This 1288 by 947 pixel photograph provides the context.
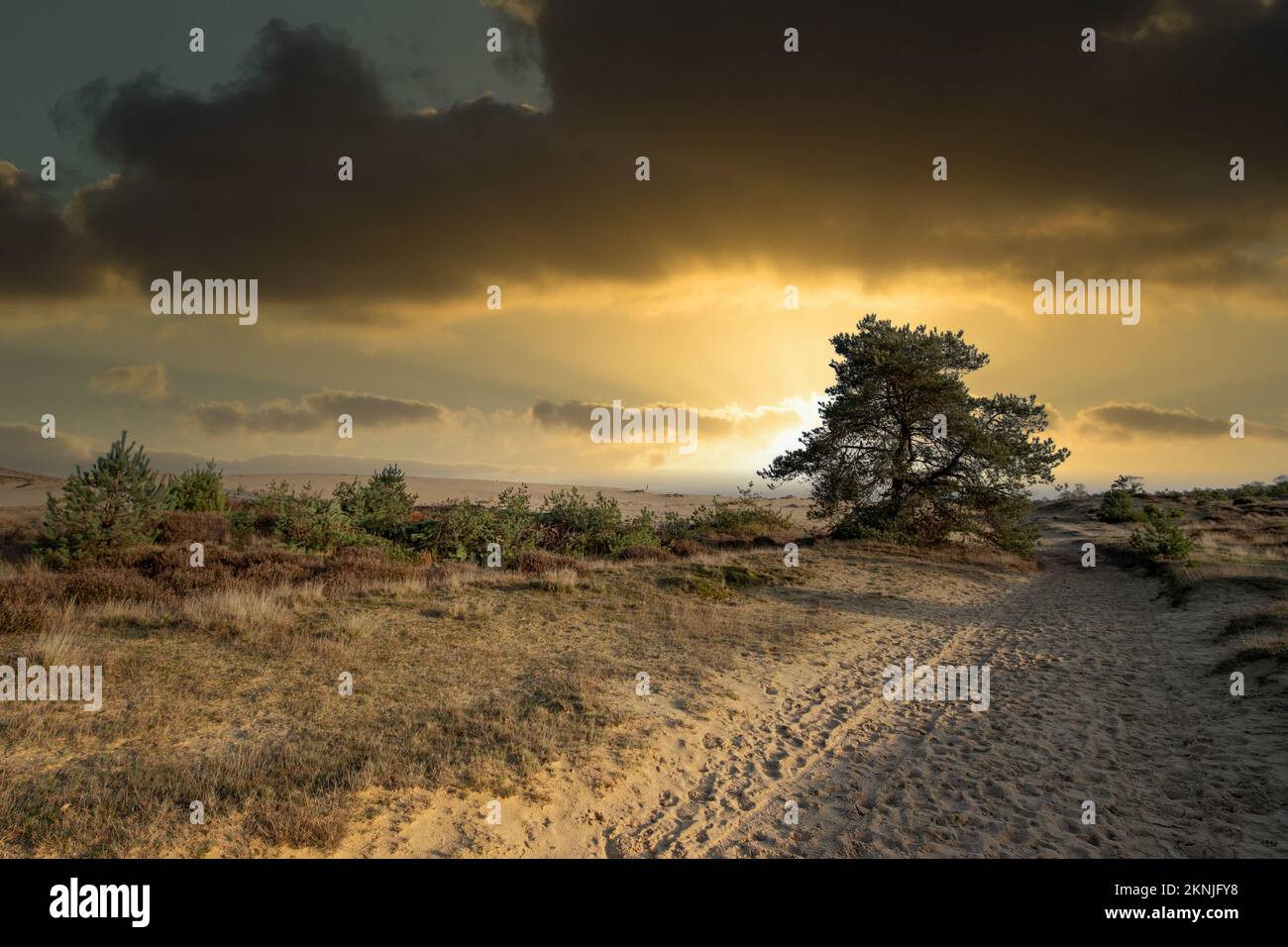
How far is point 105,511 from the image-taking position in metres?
16.3

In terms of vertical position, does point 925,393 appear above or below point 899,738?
above

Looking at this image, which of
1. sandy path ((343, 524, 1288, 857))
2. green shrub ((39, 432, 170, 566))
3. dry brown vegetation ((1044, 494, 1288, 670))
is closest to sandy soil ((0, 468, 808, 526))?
green shrub ((39, 432, 170, 566))

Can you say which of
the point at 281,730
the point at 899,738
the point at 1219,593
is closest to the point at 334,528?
the point at 281,730

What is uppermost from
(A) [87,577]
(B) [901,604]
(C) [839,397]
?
(C) [839,397]

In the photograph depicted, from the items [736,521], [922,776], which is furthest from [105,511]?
[736,521]

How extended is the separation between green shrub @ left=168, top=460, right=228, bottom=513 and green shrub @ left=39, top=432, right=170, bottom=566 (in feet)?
17.7

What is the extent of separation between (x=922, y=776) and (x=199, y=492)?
26.1m

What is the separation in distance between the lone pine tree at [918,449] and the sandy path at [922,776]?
14.0m

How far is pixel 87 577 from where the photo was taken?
12664 millimetres

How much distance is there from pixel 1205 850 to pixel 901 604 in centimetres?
1222

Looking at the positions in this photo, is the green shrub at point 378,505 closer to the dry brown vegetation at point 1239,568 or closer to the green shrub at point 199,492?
the green shrub at point 199,492

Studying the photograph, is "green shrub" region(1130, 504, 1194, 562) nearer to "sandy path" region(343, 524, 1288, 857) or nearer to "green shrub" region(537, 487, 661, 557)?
"sandy path" region(343, 524, 1288, 857)

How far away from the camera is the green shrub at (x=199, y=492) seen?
22.9m
